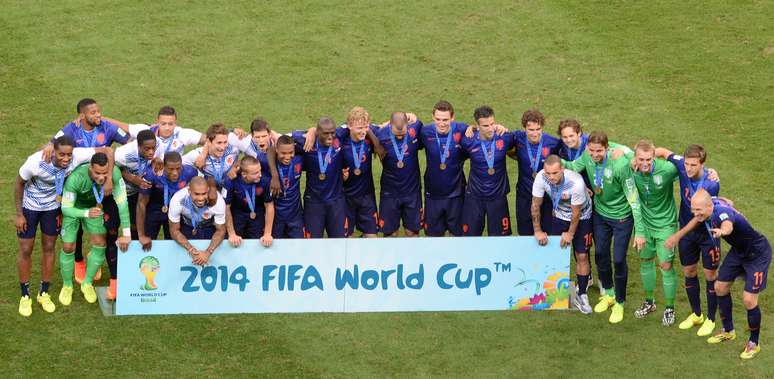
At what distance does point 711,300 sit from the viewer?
1405 centimetres

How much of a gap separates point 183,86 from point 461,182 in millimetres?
5650

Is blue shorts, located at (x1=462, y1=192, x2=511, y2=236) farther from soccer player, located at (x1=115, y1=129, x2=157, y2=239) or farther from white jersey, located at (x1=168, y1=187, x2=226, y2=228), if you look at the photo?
soccer player, located at (x1=115, y1=129, x2=157, y2=239)

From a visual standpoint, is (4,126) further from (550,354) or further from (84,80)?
(550,354)

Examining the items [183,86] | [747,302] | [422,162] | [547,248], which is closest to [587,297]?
[547,248]

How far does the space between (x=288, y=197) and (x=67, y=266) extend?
2.33 metres

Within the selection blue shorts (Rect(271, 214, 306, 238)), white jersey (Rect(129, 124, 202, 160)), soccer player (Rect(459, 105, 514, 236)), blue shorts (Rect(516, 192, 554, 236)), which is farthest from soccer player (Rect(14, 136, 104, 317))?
blue shorts (Rect(516, 192, 554, 236))

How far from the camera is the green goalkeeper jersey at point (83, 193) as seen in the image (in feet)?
45.6

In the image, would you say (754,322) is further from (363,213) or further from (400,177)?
(363,213)

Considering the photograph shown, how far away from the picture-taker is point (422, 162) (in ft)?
60.0

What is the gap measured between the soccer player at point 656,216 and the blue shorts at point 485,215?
150cm

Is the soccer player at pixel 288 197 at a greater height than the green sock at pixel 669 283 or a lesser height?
greater

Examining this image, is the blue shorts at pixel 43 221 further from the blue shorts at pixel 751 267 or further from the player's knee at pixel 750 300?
the player's knee at pixel 750 300

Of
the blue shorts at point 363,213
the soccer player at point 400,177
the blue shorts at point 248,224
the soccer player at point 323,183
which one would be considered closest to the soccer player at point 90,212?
the blue shorts at point 248,224

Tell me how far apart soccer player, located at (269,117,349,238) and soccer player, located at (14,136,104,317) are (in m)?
2.00
